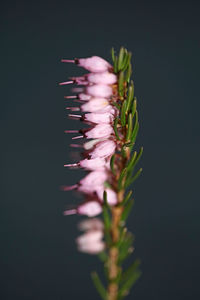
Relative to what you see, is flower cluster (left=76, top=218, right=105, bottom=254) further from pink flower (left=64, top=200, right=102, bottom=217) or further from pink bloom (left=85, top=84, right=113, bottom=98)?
pink bloom (left=85, top=84, right=113, bottom=98)

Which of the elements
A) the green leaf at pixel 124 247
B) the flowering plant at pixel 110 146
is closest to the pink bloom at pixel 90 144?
the flowering plant at pixel 110 146

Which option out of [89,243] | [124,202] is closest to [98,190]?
[124,202]

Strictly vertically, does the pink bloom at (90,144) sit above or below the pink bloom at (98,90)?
below

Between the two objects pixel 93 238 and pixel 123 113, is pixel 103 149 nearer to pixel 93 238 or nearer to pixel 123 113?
pixel 123 113

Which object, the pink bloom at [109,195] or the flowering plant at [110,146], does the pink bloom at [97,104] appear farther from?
the pink bloom at [109,195]

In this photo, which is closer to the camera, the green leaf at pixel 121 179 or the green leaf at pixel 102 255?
the green leaf at pixel 121 179

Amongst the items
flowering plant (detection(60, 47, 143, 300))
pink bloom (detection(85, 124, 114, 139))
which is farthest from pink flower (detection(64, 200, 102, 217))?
pink bloom (detection(85, 124, 114, 139))

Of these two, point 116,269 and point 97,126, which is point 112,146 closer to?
point 97,126

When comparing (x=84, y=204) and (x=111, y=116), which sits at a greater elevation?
(x=111, y=116)
